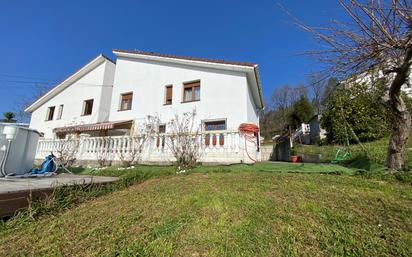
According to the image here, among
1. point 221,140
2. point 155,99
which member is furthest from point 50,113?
point 221,140

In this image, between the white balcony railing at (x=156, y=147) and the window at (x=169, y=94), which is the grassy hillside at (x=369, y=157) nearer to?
the white balcony railing at (x=156, y=147)

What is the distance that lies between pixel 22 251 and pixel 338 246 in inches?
168

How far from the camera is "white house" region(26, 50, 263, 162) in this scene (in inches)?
487

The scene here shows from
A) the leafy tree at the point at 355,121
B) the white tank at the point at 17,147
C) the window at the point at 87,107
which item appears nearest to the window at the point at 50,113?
the window at the point at 87,107

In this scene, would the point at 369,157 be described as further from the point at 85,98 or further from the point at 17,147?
the point at 85,98

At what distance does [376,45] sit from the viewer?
14.0 feet

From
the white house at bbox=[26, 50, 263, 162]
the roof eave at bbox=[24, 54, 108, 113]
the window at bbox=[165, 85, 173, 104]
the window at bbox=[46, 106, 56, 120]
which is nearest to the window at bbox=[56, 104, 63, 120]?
the white house at bbox=[26, 50, 263, 162]

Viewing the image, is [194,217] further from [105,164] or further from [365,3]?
[105,164]

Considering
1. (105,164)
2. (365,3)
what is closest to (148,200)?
(365,3)

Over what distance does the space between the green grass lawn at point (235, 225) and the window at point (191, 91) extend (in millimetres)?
10758

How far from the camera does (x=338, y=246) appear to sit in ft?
7.81

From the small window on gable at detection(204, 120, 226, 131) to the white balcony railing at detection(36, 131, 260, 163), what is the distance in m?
3.06

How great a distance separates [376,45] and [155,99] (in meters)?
14.2

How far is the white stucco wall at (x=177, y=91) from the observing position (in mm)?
12867
